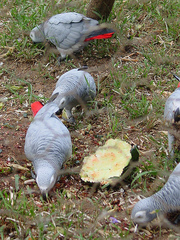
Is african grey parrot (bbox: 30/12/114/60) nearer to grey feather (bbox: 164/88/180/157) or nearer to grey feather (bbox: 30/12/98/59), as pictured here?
grey feather (bbox: 30/12/98/59)

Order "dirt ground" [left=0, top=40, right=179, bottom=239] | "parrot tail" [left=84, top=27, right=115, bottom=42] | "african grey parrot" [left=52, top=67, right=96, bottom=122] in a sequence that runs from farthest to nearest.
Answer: "parrot tail" [left=84, top=27, right=115, bottom=42], "african grey parrot" [left=52, top=67, right=96, bottom=122], "dirt ground" [left=0, top=40, right=179, bottom=239]

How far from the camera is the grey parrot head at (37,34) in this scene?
6.32 feet

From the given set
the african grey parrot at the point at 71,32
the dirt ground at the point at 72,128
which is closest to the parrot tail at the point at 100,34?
the african grey parrot at the point at 71,32

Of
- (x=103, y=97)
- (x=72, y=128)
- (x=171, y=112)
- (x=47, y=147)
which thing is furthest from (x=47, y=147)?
(x=103, y=97)

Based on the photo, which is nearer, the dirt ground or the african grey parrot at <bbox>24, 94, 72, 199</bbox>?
the african grey parrot at <bbox>24, 94, 72, 199</bbox>

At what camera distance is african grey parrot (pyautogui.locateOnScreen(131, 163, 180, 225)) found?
1.00 metres

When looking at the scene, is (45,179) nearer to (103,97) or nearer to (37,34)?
(103,97)

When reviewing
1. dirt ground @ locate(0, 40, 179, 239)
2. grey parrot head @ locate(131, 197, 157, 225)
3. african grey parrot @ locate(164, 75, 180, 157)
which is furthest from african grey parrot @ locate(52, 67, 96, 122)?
grey parrot head @ locate(131, 197, 157, 225)

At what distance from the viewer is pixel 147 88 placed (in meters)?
1.74

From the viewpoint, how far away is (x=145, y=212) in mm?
1000

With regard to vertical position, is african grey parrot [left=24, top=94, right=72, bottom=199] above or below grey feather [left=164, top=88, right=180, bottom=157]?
below

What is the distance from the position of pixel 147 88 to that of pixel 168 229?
0.89 metres

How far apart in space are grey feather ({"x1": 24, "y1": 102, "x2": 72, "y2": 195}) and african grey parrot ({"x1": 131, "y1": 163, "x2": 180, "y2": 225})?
328 millimetres

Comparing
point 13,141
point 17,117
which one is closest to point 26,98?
point 17,117
